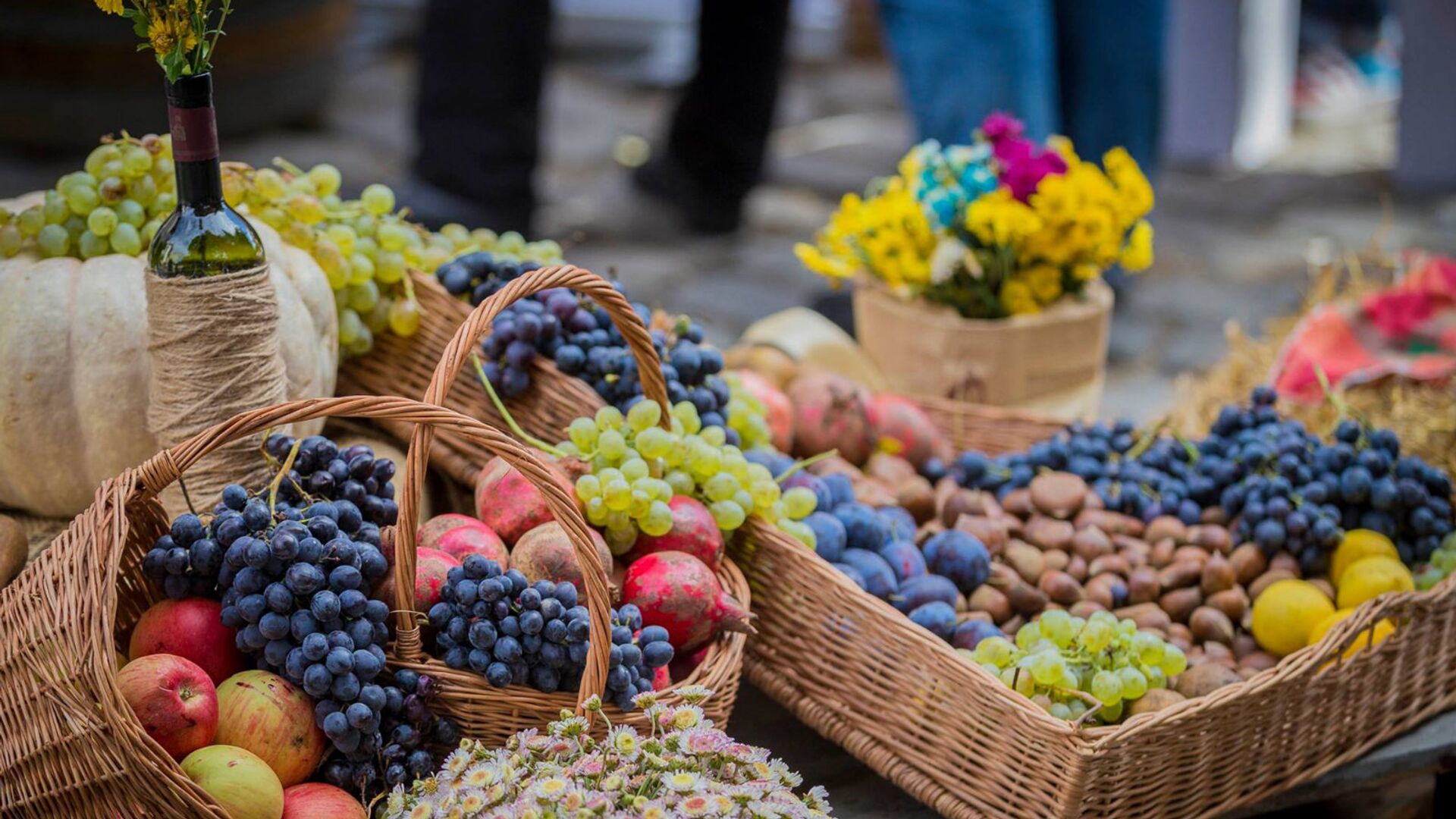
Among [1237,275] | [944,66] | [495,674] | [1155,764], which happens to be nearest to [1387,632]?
[1155,764]

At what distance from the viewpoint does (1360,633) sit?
143cm

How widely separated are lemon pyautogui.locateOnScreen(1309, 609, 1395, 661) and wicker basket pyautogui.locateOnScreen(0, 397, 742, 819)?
92cm

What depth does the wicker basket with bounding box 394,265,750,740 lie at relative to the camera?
1068 mm

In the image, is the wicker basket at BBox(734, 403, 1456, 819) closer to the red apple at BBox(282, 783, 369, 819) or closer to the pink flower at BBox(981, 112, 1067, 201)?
the red apple at BBox(282, 783, 369, 819)

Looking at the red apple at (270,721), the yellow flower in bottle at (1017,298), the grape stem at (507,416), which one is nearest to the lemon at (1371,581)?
the yellow flower in bottle at (1017,298)

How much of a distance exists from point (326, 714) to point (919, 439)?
111 cm

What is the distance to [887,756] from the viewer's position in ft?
4.53

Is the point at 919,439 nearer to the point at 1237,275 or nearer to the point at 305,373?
the point at 305,373

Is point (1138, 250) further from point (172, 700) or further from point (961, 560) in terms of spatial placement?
point (172, 700)

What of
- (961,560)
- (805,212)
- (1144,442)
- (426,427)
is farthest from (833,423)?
(805,212)

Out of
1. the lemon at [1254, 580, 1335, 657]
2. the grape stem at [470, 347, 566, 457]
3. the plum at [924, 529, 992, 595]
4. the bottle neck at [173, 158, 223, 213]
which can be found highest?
the bottle neck at [173, 158, 223, 213]

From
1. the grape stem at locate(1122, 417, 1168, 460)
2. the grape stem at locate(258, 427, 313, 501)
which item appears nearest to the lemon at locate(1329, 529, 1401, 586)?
the grape stem at locate(1122, 417, 1168, 460)

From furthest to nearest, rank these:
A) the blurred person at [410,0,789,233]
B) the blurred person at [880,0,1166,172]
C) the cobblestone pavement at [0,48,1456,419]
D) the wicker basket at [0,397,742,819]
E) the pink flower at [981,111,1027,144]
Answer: the cobblestone pavement at [0,48,1456,419]
the blurred person at [410,0,789,233]
the blurred person at [880,0,1166,172]
the pink flower at [981,111,1027,144]
the wicker basket at [0,397,742,819]

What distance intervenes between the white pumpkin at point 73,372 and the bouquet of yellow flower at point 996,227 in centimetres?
121
